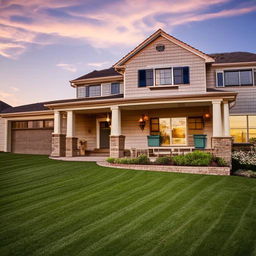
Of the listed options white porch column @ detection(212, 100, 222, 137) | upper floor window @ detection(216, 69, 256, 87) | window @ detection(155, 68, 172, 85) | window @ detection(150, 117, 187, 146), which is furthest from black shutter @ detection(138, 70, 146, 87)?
upper floor window @ detection(216, 69, 256, 87)

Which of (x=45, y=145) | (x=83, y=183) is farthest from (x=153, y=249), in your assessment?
(x=45, y=145)

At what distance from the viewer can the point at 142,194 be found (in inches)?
258

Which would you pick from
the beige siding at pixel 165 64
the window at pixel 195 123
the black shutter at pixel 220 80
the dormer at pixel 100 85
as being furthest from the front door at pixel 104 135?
the black shutter at pixel 220 80

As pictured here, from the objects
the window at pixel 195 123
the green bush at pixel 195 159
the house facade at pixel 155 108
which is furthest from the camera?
the window at pixel 195 123

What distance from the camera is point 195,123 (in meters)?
14.6

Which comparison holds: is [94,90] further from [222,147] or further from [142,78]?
[222,147]

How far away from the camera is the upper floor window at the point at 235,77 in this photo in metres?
15.7

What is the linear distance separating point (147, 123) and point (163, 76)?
11.4 feet

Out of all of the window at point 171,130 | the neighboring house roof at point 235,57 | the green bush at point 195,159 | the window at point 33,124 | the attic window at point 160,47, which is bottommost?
the green bush at point 195,159

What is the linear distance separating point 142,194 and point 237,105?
480 inches

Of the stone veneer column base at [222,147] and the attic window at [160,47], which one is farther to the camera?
the attic window at [160,47]

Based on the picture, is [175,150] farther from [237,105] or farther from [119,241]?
[119,241]

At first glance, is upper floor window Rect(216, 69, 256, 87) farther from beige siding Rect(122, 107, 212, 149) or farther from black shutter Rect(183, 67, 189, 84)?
black shutter Rect(183, 67, 189, 84)

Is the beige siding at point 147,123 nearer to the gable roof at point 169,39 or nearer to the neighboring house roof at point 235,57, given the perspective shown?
the gable roof at point 169,39
